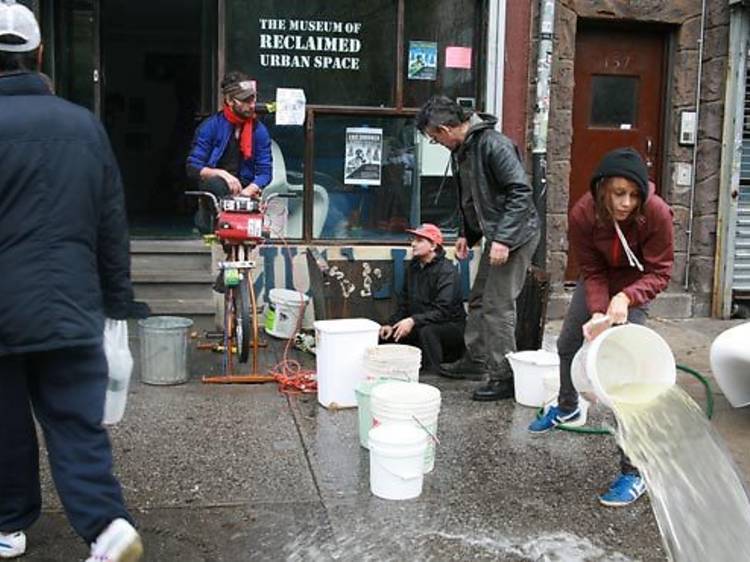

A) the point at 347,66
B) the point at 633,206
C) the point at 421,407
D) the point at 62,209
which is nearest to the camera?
the point at 62,209

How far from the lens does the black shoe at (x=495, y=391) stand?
5.46 m

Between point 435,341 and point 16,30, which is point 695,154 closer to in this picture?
point 435,341

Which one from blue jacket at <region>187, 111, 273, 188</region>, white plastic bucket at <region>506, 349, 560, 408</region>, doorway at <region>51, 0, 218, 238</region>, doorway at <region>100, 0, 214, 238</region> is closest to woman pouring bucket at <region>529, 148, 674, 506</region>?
white plastic bucket at <region>506, 349, 560, 408</region>

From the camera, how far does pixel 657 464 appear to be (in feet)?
11.3

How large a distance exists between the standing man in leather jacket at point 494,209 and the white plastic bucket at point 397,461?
61.8 inches

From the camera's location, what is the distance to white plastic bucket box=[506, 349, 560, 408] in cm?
520

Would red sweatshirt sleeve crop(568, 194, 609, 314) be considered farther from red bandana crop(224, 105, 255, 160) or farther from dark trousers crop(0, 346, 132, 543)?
red bandana crop(224, 105, 255, 160)

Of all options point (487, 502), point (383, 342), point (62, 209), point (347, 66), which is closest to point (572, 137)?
point (347, 66)

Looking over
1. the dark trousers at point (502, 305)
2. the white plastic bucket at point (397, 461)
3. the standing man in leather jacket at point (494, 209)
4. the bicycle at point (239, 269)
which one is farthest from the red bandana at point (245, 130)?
the white plastic bucket at point (397, 461)

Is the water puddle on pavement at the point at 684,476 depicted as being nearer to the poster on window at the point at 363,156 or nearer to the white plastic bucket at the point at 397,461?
the white plastic bucket at the point at 397,461

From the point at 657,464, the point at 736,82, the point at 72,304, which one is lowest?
the point at 657,464

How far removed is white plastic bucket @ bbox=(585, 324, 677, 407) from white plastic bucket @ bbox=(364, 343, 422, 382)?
1321 millimetres

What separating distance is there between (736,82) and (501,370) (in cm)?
390

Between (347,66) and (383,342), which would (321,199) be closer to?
(347,66)
